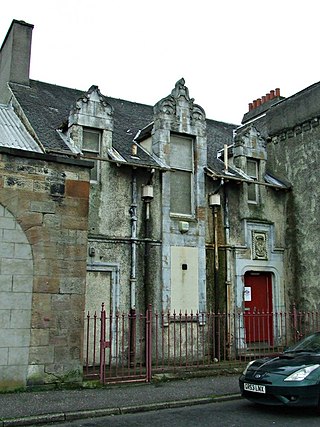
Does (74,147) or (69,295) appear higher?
(74,147)

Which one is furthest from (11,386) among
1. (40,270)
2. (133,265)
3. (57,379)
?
(133,265)

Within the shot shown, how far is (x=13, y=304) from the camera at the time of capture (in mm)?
10297

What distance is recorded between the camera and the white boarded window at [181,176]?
50.5ft

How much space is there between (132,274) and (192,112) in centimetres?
562

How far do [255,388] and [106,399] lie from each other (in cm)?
281

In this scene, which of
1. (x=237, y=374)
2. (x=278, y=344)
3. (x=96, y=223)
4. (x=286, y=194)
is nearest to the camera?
(x=237, y=374)

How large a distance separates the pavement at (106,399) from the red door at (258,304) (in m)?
4.43

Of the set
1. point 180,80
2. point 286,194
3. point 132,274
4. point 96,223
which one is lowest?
point 132,274

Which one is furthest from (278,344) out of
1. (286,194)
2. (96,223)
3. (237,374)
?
(96,223)

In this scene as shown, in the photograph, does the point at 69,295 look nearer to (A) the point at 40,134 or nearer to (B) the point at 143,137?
(A) the point at 40,134

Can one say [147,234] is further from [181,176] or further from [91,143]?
[91,143]

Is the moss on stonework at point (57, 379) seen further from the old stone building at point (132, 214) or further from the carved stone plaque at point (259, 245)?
the carved stone plaque at point (259, 245)

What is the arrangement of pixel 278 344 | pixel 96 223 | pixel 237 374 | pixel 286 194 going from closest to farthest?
pixel 237 374
pixel 96 223
pixel 278 344
pixel 286 194

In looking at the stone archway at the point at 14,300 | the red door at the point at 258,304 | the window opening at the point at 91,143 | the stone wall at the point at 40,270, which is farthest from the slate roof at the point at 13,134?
the red door at the point at 258,304
